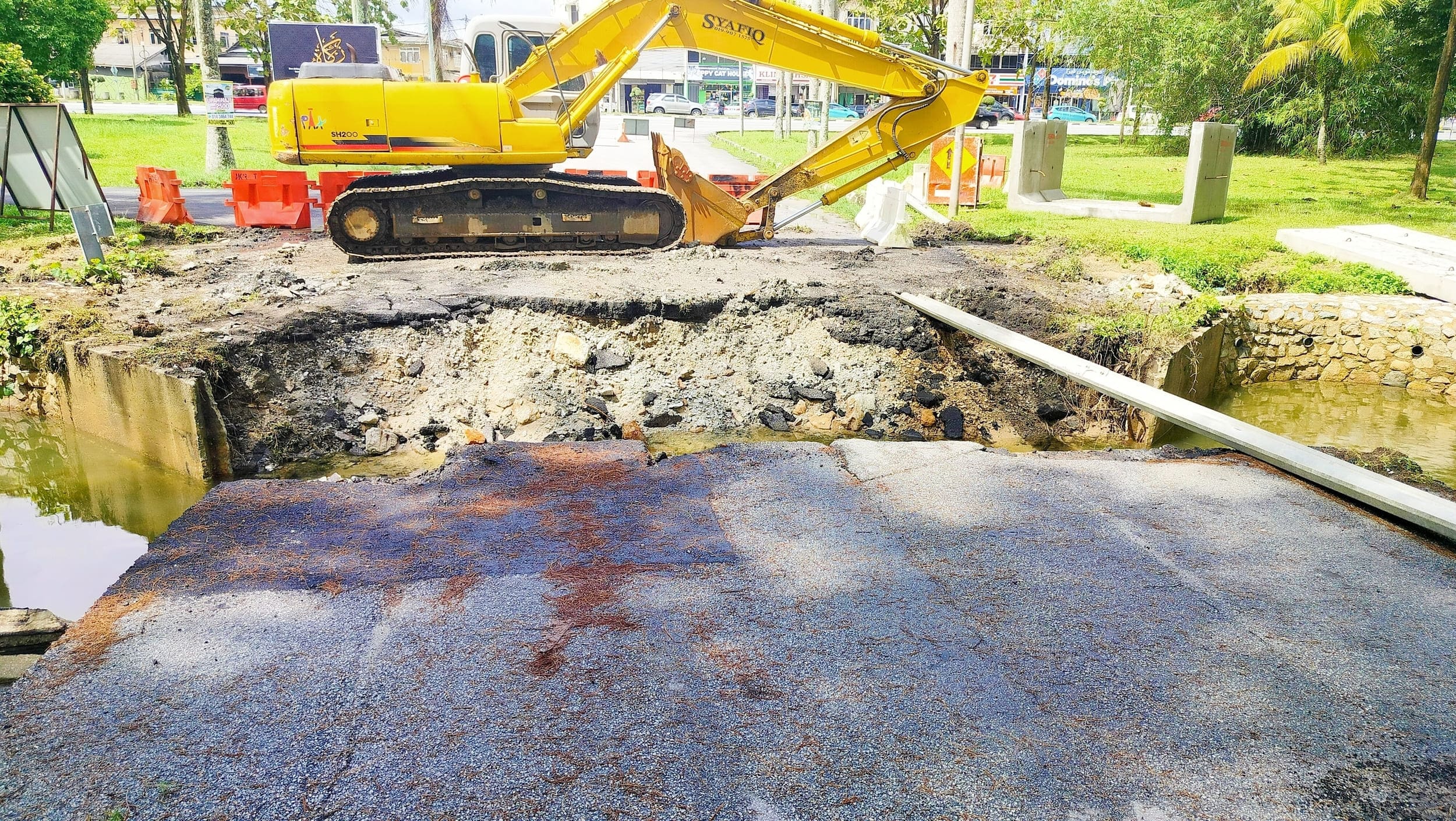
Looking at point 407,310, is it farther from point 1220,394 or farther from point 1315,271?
→ point 1315,271

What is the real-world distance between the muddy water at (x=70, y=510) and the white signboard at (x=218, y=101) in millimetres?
12737

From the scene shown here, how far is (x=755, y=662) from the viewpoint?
3455mm

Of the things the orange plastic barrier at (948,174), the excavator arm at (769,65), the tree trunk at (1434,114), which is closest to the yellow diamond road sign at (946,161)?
the orange plastic barrier at (948,174)

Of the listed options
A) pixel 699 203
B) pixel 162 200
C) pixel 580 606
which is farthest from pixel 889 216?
pixel 580 606

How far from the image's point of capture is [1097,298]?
384 inches

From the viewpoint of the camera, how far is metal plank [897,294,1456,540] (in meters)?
4.69

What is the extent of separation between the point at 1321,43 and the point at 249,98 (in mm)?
41856

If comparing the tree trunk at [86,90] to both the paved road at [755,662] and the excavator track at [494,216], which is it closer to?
the excavator track at [494,216]

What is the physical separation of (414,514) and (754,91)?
66.8m

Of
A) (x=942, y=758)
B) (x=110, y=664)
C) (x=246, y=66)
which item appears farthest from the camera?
(x=246, y=66)

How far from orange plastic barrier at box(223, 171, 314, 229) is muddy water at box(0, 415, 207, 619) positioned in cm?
624

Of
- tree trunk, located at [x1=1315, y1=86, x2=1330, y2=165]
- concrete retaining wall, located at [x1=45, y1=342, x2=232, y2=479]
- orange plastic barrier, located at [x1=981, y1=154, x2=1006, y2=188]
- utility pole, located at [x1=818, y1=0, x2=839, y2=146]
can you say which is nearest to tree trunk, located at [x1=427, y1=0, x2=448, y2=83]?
utility pole, located at [x1=818, y1=0, x2=839, y2=146]

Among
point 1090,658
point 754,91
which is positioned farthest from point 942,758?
point 754,91

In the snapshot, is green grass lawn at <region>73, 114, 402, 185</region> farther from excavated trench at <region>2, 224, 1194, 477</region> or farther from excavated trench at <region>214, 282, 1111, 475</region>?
excavated trench at <region>214, 282, 1111, 475</region>
